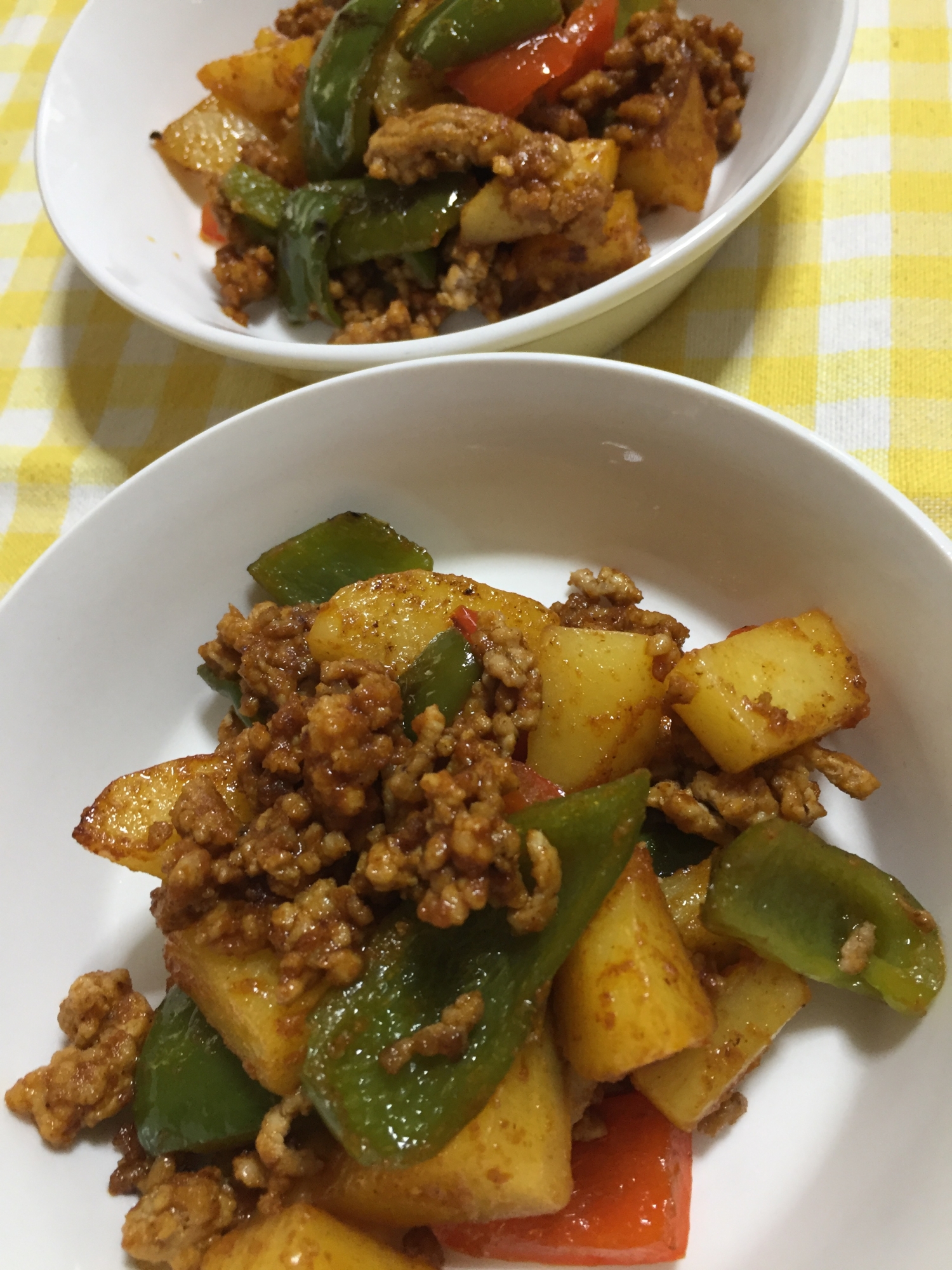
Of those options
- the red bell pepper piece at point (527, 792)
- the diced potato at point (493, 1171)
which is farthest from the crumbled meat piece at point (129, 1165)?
the red bell pepper piece at point (527, 792)

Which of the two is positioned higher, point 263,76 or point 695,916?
point 263,76

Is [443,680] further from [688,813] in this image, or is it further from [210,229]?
[210,229]

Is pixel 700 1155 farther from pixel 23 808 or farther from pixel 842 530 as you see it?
pixel 23 808

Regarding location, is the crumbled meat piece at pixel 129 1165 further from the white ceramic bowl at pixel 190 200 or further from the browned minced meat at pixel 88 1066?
the white ceramic bowl at pixel 190 200

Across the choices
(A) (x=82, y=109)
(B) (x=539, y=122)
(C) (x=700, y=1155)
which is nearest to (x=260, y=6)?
(A) (x=82, y=109)

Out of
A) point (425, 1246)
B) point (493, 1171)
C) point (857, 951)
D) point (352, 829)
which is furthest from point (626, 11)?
point (425, 1246)
